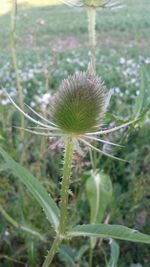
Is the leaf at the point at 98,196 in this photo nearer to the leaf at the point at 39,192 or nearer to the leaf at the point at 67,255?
the leaf at the point at 67,255

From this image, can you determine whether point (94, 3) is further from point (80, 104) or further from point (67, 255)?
point (67, 255)

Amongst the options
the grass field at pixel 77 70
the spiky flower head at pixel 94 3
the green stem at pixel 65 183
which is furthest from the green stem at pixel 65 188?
the spiky flower head at pixel 94 3

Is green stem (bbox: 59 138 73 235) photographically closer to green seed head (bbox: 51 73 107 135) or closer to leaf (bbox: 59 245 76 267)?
green seed head (bbox: 51 73 107 135)

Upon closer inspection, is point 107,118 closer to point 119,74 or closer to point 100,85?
point 100,85

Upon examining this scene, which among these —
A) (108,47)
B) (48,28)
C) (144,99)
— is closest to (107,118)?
(144,99)

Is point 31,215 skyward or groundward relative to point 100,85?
groundward

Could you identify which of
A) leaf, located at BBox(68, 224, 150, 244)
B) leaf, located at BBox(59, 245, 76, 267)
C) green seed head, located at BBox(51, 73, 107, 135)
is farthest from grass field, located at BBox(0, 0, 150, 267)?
leaf, located at BBox(68, 224, 150, 244)

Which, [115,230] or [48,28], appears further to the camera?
[48,28]
